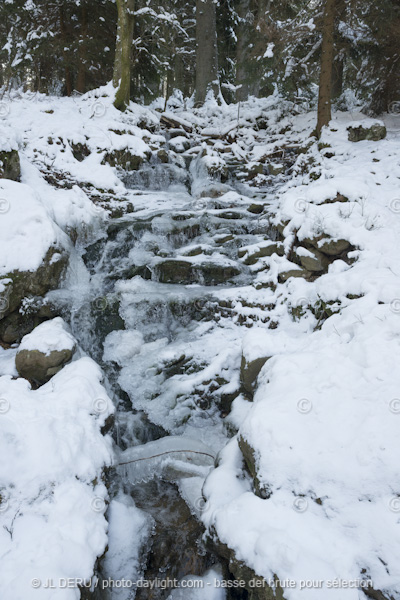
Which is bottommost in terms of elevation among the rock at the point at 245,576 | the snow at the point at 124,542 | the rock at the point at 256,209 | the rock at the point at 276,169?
the snow at the point at 124,542

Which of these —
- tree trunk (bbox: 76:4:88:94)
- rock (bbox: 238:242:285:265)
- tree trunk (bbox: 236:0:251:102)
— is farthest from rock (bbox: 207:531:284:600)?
tree trunk (bbox: 236:0:251:102)

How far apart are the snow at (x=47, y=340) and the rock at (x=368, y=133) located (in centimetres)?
848

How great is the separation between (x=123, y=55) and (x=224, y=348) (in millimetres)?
11099

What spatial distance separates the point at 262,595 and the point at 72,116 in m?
11.7

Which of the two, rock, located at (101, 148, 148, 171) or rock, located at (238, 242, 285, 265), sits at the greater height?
rock, located at (101, 148, 148, 171)

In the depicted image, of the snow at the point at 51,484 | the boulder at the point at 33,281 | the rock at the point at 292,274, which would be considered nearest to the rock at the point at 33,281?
the boulder at the point at 33,281

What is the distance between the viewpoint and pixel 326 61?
Answer: 8.77 m

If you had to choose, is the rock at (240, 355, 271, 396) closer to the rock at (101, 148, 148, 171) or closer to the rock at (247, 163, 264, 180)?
the rock at (101, 148, 148, 171)

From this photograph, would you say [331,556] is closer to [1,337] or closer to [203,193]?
[1,337]

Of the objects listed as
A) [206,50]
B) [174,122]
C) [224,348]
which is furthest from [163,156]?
[206,50]

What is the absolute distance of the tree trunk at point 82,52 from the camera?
12828 mm

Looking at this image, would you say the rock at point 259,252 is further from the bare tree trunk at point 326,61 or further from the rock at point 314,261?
the bare tree trunk at point 326,61

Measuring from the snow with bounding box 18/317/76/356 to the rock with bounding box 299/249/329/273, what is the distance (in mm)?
3713

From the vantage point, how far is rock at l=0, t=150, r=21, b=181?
6.44m
